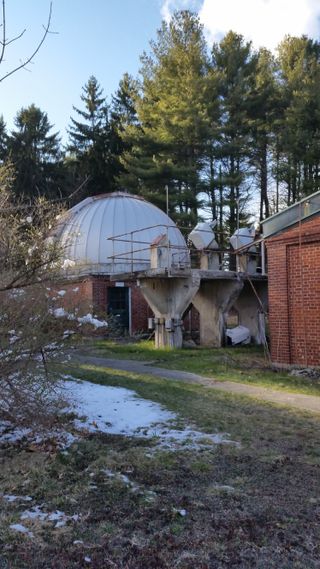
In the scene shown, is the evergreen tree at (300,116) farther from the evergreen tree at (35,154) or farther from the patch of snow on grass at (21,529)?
the patch of snow on grass at (21,529)

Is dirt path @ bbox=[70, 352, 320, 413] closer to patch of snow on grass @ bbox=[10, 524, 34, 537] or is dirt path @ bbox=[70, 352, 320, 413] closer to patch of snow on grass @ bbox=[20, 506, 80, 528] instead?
patch of snow on grass @ bbox=[20, 506, 80, 528]

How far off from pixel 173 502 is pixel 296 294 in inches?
324

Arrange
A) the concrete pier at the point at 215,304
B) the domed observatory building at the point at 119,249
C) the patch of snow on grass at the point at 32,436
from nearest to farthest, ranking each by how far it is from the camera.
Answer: the patch of snow on grass at the point at 32,436
the concrete pier at the point at 215,304
the domed observatory building at the point at 119,249

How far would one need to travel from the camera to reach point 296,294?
11.5 metres

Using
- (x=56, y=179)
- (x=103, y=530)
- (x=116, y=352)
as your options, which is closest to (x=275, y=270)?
(x=116, y=352)

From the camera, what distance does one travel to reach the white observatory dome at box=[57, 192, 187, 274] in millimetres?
22141

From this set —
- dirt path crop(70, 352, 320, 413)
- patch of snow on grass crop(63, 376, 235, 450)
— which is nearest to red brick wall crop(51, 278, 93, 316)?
dirt path crop(70, 352, 320, 413)

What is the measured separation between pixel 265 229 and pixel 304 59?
88.1ft

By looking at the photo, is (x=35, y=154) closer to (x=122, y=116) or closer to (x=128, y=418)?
(x=122, y=116)

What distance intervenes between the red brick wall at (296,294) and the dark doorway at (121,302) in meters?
10.2

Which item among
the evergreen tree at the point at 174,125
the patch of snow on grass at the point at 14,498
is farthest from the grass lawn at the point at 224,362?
the evergreen tree at the point at 174,125

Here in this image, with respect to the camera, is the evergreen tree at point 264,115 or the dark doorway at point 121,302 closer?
the dark doorway at point 121,302

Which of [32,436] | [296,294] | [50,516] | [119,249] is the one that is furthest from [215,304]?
[50,516]

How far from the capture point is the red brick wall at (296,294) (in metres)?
11.1
